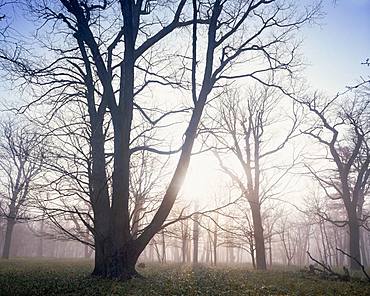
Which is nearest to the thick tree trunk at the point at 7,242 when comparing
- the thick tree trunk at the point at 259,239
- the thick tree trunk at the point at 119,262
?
the thick tree trunk at the point at 259,239

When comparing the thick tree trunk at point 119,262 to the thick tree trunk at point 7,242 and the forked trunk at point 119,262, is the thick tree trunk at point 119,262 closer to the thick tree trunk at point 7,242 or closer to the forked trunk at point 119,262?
the forked trunk at point 119,262

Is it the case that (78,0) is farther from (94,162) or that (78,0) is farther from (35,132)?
(94,162)

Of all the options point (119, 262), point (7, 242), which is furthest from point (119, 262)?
point (7, 242)

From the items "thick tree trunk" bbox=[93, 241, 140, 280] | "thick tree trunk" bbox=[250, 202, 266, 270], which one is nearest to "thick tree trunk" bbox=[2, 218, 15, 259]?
"thick tree trunk" bbox=[250, 202, 266, 270]

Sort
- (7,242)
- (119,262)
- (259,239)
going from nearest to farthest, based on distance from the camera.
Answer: (119,262)
(259,239)
(7,242)

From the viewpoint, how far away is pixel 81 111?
42.9 feet

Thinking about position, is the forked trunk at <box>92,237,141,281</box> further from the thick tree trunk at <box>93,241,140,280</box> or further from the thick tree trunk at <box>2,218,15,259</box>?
the thick tree trunk at <box>2,218,15,259</box>

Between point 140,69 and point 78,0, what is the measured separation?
3035 mm

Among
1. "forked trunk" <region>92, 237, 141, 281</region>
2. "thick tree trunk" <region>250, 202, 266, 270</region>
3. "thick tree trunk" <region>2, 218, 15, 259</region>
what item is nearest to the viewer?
"forked trunk" <region>92, 237, 141, 281</region>

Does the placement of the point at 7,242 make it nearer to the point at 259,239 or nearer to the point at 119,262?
the point at 259,239

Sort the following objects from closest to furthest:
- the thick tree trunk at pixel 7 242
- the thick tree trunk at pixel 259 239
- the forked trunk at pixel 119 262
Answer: the forked trunk at pixel 119 262
the thick tree trunk at pixel 259 239
the thick tree trunk at pixel 7 242

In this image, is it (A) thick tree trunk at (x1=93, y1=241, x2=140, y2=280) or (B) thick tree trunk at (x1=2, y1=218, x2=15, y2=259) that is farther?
(B) thick tree trunk at (x1=2, y1=218, x2=15, y2=259)

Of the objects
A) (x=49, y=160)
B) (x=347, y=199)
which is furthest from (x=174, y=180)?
(x=347, y=199)

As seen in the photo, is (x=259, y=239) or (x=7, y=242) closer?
(x=259, y=239)
